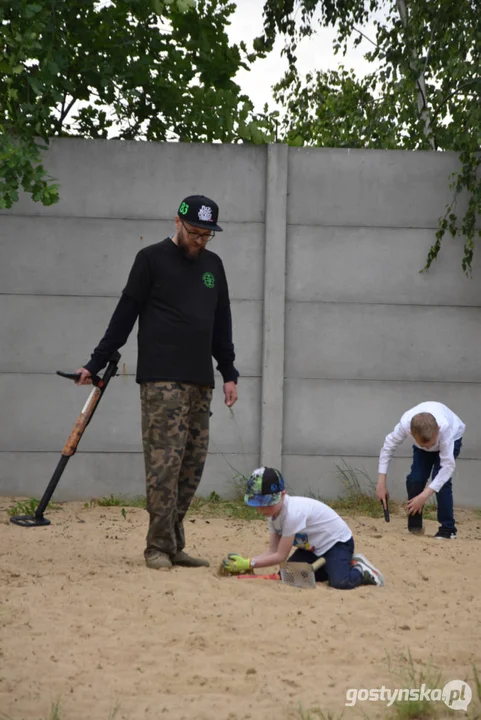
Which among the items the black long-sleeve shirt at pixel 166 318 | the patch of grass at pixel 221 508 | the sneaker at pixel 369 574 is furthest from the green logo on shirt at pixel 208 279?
the patch of grass at pixel 221 508

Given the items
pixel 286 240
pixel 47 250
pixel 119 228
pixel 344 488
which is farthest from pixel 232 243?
pixel 344 488

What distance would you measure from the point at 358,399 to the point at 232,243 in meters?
1.44

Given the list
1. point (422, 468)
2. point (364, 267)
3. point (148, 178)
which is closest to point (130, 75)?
point (148, 178)

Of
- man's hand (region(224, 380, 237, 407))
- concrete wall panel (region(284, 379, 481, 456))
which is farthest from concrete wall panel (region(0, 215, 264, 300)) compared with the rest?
man's hand (region(224, 380, 237, 407))

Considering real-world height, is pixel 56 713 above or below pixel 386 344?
below

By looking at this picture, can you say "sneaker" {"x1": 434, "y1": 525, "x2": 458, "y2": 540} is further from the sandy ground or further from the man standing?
the man standing

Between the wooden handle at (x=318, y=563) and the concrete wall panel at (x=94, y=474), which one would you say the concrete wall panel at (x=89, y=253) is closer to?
the concrete wall panel at (x=94, y=474)

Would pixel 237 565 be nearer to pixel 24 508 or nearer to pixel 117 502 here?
pixel 24 508

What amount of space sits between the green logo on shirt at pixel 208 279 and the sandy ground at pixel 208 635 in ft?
4.58

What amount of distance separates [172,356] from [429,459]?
2333mm

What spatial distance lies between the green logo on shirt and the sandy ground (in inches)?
55.0

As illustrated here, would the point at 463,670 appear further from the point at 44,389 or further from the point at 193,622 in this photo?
the point at 44,389

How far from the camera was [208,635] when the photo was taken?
351 cm

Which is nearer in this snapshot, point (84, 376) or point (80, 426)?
point (84, 376)
